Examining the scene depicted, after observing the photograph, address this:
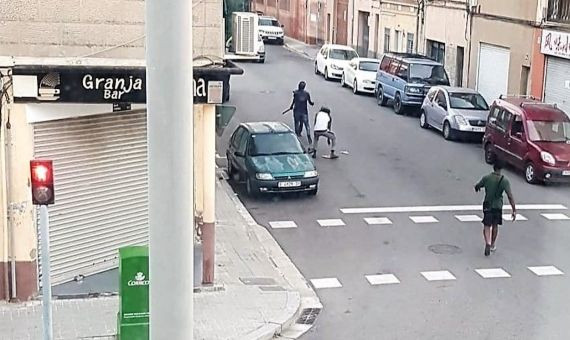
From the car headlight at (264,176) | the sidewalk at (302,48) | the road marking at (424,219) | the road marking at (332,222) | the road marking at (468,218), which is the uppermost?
the sidewalk at (302,48)

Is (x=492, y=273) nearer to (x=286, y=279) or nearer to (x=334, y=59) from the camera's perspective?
(x=286, y=279)

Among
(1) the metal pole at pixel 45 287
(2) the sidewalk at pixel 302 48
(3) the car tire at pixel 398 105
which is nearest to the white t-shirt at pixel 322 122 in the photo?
(3) the car tire at pixel 398 105

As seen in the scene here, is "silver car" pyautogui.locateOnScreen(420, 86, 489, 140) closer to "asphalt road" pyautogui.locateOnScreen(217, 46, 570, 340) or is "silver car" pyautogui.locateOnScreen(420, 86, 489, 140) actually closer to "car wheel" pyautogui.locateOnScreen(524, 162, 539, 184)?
"asphalt road" pyautogui.locateOnScreen(217, 46, 570, 340)

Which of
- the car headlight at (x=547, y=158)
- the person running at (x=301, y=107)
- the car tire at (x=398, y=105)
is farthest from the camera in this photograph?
the car tire at (x=398, y=105)

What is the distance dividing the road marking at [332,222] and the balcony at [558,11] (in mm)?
12701

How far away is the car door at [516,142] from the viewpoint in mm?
20719

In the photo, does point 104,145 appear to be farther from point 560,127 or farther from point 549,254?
point 560,127

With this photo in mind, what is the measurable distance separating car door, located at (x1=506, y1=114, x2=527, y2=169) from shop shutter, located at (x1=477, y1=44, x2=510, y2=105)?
8.34 m

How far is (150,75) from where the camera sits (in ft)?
15.2

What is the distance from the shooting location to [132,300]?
9.92m

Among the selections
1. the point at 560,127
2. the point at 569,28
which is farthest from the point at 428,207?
the point at 569,28

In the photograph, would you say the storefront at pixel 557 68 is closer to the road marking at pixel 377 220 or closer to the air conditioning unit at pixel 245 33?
the road marking at pixel 377 220

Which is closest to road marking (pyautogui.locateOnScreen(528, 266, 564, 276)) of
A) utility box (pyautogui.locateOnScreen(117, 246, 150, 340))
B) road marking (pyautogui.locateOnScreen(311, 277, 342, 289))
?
road marking (pyautogui.locateOnScreen(311, 277, 342, 289))

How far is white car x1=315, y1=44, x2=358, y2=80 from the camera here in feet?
126
